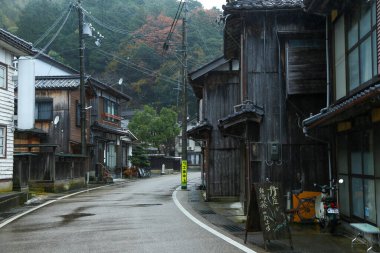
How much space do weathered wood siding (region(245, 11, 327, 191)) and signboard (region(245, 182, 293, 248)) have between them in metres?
4.90

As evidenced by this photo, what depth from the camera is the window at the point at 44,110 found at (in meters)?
33.6

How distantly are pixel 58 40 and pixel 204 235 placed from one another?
166 ft

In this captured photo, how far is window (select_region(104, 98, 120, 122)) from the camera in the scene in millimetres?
42750

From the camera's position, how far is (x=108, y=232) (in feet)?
37.2

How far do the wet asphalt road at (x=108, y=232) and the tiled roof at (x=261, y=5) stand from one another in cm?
696

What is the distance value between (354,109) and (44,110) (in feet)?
95.0

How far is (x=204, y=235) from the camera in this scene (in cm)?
1074

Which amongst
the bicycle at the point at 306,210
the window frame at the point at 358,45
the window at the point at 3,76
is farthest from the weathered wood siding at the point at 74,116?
the window frame at the point at 358,45

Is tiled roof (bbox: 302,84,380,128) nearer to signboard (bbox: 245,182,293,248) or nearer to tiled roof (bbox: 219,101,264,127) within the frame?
signboard (bbox: 245,182,293,248)

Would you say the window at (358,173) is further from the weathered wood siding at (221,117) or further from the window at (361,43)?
the weathered wood siding at (221,117)

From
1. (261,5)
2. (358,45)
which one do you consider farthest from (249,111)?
(358,45)

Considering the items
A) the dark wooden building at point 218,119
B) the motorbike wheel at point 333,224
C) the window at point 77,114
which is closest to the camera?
the motorbike wheel at point 333,224

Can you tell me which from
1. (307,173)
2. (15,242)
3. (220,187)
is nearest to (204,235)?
(15,242)

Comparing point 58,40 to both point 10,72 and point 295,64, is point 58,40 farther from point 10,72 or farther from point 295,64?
point 295,64
